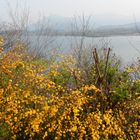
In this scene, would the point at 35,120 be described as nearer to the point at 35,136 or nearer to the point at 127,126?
the point at 35,136

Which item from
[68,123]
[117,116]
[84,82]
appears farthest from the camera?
[84,82]

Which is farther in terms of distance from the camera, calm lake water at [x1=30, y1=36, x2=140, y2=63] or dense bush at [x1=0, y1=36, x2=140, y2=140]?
calm lake water at [x1=30, y1=36, x2=140, y2=63]

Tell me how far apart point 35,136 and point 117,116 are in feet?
5.58

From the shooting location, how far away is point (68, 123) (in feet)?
19.3

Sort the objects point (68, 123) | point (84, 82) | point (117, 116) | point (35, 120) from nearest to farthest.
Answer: point (35, 120) → point (68, 123) → point (117, 116) → point (84, 82)

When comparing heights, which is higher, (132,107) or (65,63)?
(65,63)

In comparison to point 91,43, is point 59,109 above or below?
above

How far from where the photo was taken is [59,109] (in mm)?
5902

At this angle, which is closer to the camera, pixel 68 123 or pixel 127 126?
pixel 68 123

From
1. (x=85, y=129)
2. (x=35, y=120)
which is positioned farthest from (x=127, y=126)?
(x=35, y=120)

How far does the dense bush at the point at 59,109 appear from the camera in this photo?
5.72 m

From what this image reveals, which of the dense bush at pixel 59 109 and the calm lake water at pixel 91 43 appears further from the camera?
the calm lake water at pixel 91 43

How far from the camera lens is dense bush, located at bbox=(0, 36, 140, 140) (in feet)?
18.8

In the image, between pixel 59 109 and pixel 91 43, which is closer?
pixel 59 109
